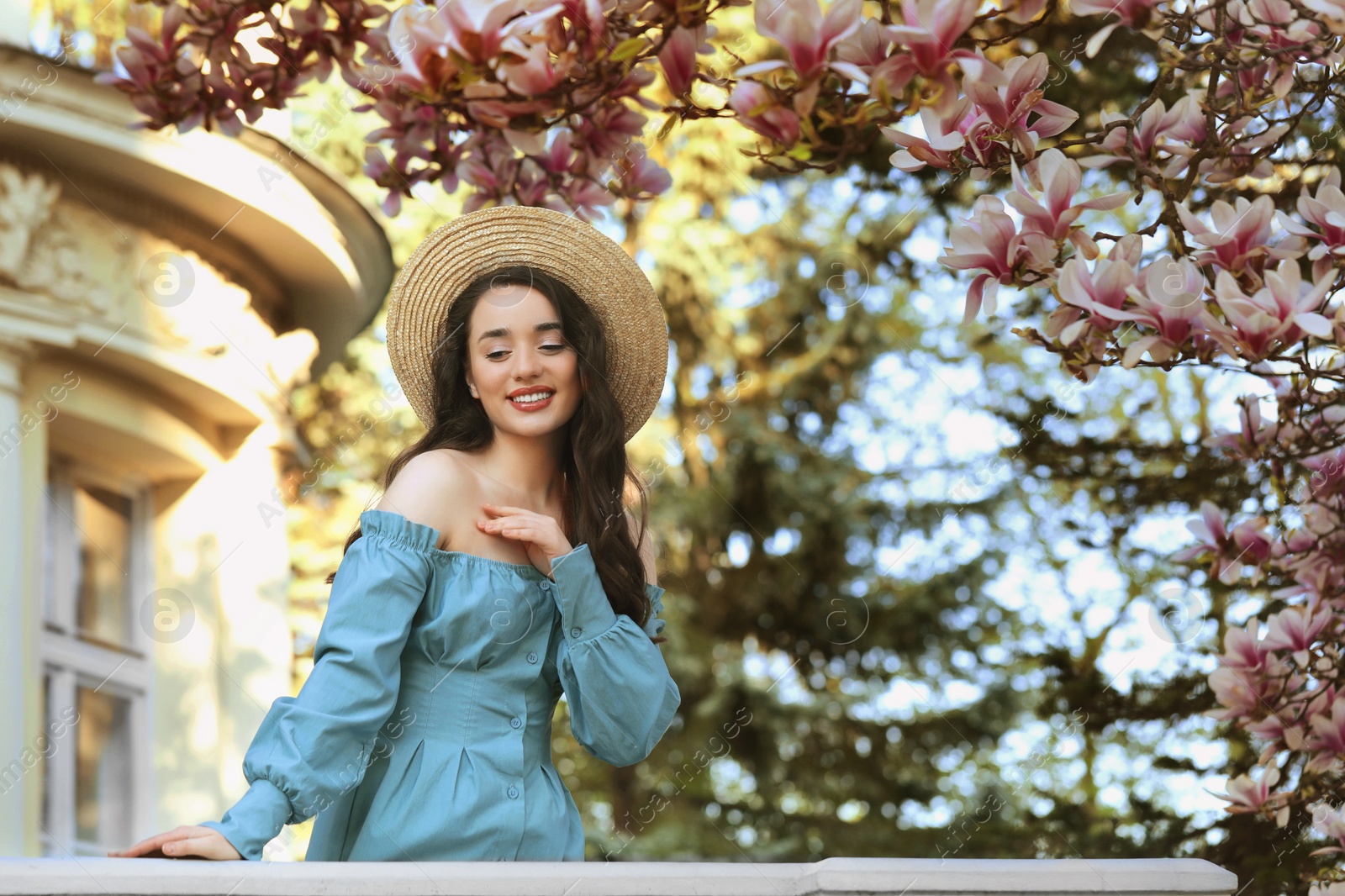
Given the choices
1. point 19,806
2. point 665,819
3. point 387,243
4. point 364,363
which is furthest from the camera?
point 364,363

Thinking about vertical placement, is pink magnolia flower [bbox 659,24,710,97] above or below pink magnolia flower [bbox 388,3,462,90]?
above

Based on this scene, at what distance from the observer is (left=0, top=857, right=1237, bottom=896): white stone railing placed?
1650 mm

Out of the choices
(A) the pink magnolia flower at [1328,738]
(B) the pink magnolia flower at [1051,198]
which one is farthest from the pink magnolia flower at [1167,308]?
(A) the pink magnolia flower at [1328,738]

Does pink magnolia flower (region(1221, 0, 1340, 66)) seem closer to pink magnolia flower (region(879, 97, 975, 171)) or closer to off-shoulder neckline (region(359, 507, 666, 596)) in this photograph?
pink magnolia flower (region(879, 97, 975, 171))

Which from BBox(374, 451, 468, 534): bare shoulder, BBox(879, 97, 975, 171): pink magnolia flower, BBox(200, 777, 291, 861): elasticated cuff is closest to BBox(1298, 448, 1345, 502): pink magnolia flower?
BBox(879, 97, 975, 171): pink magnolia flower

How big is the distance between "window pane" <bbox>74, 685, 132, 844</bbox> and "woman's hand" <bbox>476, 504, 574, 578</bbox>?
4559 mm

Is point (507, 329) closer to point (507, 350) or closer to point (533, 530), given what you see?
point (507, 350)

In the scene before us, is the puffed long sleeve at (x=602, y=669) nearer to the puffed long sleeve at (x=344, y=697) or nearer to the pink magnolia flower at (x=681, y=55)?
the puffed long sleeve at (x=344, y=697)

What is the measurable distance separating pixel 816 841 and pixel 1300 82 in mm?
8489

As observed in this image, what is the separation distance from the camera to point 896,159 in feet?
6.89

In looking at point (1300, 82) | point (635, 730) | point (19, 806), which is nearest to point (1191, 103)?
point (1300, 82)

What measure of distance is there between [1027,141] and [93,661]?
5535 millimetres

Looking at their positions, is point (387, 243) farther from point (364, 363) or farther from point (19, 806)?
point (364, 363)

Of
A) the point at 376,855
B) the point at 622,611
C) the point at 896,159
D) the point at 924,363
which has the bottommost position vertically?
the point at 376,855
